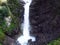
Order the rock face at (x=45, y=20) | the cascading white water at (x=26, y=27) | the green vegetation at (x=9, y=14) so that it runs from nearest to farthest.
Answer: the green vegetation at (x=9, y=14), the rock face at (x=45, y=20), the cascading white water at (x=26, y=27)

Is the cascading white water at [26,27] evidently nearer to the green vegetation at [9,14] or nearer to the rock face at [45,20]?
the rock face at [45,20]

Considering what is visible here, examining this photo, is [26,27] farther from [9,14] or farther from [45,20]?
[9,14]

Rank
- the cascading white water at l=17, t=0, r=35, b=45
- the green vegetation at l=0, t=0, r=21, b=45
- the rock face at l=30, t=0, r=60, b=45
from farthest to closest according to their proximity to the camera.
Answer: the cascading white water at l=17, t=0, r=35, b=45
the rock face at l=30, t=0, r=60, b=45
the green vegetation at l=0, t=0, r=21, b=45

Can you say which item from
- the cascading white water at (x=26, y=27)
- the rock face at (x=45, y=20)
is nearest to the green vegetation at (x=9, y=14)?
the cascading white water at (x=26, y=27)

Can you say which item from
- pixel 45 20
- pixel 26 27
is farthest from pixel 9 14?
pixel 45 20

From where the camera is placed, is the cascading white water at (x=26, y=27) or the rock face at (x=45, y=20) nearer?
the rock face at (x=45, y=20)

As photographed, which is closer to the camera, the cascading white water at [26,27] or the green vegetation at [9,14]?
the green vegetation at [9,14]

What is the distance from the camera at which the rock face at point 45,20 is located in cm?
1766

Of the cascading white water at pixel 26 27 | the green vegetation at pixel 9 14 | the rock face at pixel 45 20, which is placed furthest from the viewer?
the cascading white water at pixel 26 27

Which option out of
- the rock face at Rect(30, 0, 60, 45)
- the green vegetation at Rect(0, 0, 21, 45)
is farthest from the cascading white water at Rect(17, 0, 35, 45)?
the green vegetation at Rect(0, 0, 21, 45)

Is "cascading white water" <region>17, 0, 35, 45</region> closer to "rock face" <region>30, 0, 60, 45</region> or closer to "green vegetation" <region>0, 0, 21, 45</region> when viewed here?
"rock face" <region>30, 0, 60, 45</region>

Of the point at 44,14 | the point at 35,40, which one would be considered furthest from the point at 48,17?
the point at 35,40

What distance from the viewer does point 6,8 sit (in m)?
17.6

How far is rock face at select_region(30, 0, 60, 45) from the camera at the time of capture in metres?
17.7
